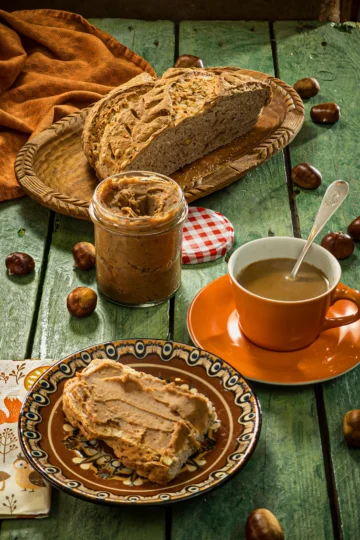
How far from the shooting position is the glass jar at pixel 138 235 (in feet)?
6.68

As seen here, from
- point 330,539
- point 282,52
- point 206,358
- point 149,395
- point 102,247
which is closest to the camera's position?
point 330,539

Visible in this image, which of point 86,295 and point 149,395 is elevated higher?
point 149,395

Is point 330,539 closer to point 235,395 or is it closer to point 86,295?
point 235,395

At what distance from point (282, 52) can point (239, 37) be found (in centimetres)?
23

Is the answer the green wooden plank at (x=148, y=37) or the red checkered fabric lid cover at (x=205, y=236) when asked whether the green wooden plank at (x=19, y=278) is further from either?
the green wooden plank at (x=148, y=37)

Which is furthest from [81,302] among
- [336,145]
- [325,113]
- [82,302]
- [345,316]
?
[325,113]

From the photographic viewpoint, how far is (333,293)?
1863 mm

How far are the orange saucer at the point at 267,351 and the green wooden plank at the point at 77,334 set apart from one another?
128 mm

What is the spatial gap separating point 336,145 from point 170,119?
677 mm

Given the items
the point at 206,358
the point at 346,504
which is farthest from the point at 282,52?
the point at 346,504

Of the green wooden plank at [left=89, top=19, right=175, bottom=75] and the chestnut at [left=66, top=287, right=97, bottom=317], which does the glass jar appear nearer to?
the chestnut at [left=66, top=287, right=97, bottom=317]

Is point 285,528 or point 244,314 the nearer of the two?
point 285,528

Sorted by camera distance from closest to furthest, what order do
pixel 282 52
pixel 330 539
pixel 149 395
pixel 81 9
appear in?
pixel 330 539, pixel 149 395, pixel 282 52, pixel 81 9

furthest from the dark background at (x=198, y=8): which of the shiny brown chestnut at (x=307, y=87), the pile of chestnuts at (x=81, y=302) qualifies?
the pile of chestnuts at (x=81, y=302)
